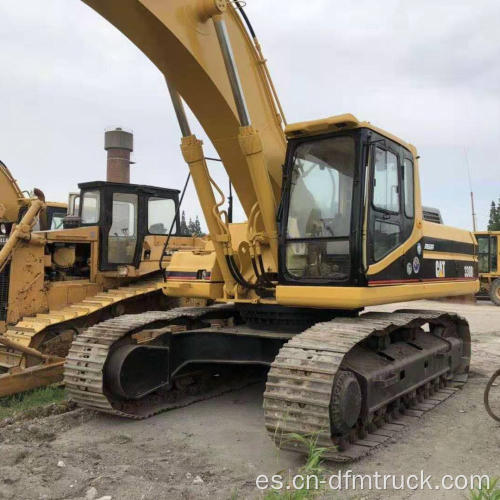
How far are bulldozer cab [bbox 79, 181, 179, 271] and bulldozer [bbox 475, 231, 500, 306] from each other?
14.2 m

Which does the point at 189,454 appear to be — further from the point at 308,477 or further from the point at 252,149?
the point at 252,149

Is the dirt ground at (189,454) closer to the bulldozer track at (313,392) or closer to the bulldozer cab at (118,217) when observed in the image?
the bulldozer track at (313,392)

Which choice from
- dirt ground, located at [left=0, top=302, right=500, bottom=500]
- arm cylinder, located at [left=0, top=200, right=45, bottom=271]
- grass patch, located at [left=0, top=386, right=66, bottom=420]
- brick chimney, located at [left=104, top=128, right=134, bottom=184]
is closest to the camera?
dirt ground, located at [left=0, top=302, right=500, bottom=500]

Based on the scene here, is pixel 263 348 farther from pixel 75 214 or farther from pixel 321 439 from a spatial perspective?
pixel 75 214

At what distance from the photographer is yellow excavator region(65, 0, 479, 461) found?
4.38 metres

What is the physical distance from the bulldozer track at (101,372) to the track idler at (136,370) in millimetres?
113

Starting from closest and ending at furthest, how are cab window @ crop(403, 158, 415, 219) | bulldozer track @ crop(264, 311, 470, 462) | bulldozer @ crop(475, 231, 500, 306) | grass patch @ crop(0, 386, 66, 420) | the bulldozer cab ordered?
bulldozer track @ crop(264, 311, 470, 462)
cab window @ crop(403, 158, 415, 219)
grass patch @ crop(0, 386, 66, 420)
the bulldozer cab
bulldozer @ crop(475, 231, 500, 306)

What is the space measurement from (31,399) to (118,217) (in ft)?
11.1

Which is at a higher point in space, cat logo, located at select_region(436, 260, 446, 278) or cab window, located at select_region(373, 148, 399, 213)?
cab window, located at select_region(373, 148, 399, 213)

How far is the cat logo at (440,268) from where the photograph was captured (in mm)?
6422

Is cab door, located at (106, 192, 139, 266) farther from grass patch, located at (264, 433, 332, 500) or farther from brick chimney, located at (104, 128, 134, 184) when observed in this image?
brick chimney, located at (104, 128, 134, 184)

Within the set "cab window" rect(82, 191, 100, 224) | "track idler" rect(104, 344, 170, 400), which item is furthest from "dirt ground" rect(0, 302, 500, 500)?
"cab window" rect(82, 191, 100, 224)

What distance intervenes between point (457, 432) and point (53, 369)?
4495mm

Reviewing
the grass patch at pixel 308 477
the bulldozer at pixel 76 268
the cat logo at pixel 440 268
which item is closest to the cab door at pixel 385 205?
Answer: the cat logo at pixel 440 268
